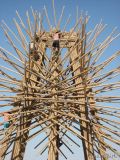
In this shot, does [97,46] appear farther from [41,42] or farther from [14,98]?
[14,98]

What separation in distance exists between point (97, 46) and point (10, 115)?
2425 mm

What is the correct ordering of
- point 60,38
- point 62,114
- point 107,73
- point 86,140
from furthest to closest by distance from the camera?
point 60,38 → point 107,73 → point 62,114 → point 86,140

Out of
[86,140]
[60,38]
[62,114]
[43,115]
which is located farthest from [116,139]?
[60,38]

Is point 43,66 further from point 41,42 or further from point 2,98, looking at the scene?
point 2,98

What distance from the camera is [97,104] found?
5.57 metres

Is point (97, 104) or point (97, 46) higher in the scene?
point (97, 46)

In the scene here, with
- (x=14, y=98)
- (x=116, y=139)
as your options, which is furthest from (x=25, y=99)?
(x=116, y=139)

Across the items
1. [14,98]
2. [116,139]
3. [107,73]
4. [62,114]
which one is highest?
[107,73]

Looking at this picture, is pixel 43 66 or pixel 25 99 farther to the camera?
pixel 43 66

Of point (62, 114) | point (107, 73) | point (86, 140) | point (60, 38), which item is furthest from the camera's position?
point (60, 38)

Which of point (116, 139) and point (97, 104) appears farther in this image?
point (97, 104)

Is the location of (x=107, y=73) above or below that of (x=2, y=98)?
above

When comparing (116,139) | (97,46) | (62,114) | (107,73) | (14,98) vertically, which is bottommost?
(116,139)

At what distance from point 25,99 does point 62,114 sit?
0.76m
